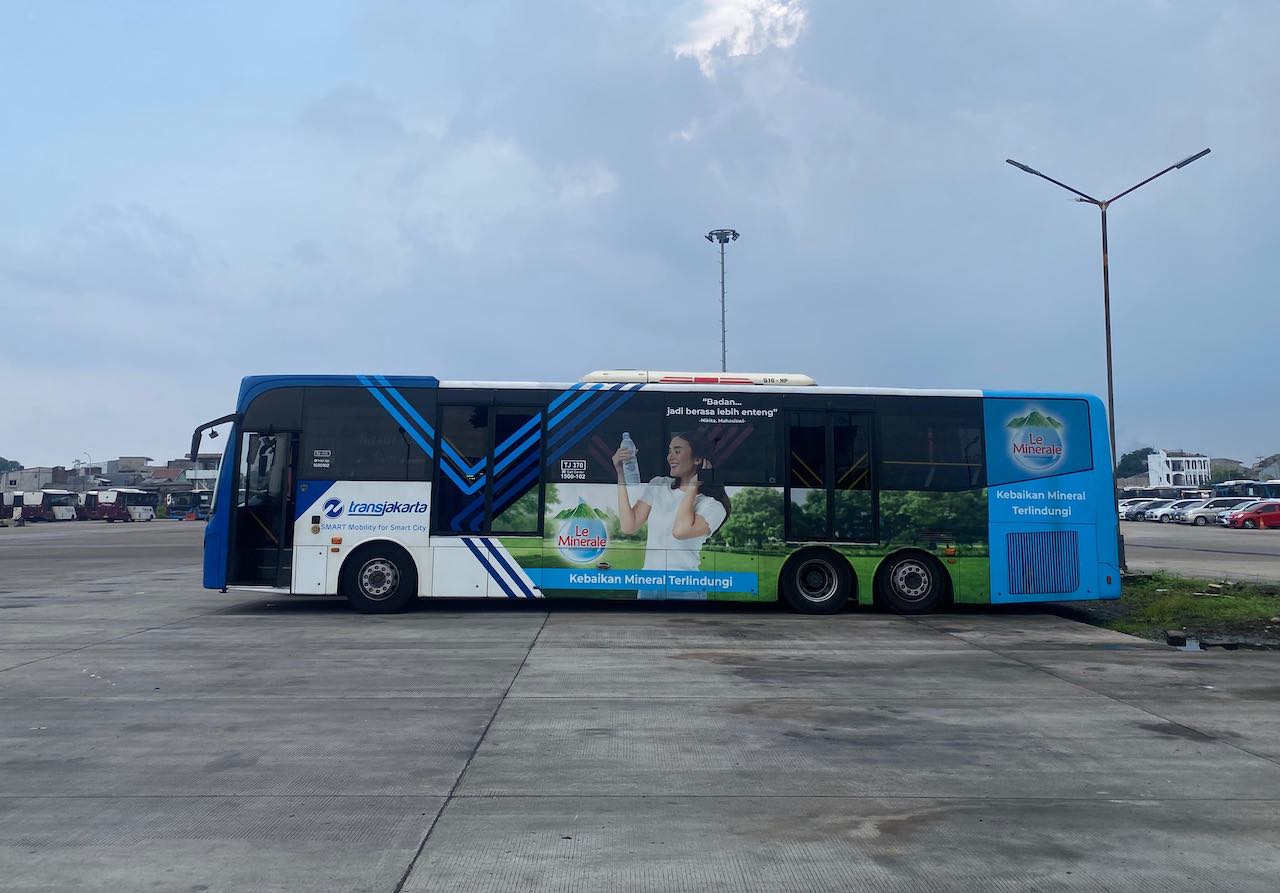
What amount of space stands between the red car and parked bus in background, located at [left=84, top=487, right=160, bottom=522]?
7977 centimetres

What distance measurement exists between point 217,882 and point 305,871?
371 millimetres

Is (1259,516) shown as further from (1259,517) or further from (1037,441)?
(1037,441)

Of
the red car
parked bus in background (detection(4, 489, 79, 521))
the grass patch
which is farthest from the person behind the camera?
parked bus in background (detection(4, 489, 79, 521))

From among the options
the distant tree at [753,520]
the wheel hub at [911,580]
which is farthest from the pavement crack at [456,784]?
the wheel hub at [911,580]

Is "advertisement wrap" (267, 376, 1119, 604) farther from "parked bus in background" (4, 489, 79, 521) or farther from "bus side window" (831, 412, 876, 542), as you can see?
"parked bus in background" (4, 489, 79, 521)

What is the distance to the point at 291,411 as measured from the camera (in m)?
13.8

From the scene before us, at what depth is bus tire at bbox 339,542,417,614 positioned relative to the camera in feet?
44.7

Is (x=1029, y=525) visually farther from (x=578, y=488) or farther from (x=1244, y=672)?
(x=578, y=488)

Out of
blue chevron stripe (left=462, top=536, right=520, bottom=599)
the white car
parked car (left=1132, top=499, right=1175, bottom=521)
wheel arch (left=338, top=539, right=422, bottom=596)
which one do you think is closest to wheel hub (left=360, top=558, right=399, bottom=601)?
wheel arch (left=338, top=539, right=422, bottom=596)

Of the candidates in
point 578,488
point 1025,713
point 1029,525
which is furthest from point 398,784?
point 1029,525

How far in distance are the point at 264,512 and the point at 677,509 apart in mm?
6034

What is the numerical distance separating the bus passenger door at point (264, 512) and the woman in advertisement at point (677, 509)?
15.8 ft

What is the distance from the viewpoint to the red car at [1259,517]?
4984 cm

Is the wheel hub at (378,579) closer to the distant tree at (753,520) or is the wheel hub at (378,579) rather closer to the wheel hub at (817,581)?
the distant tree at (753,520)
